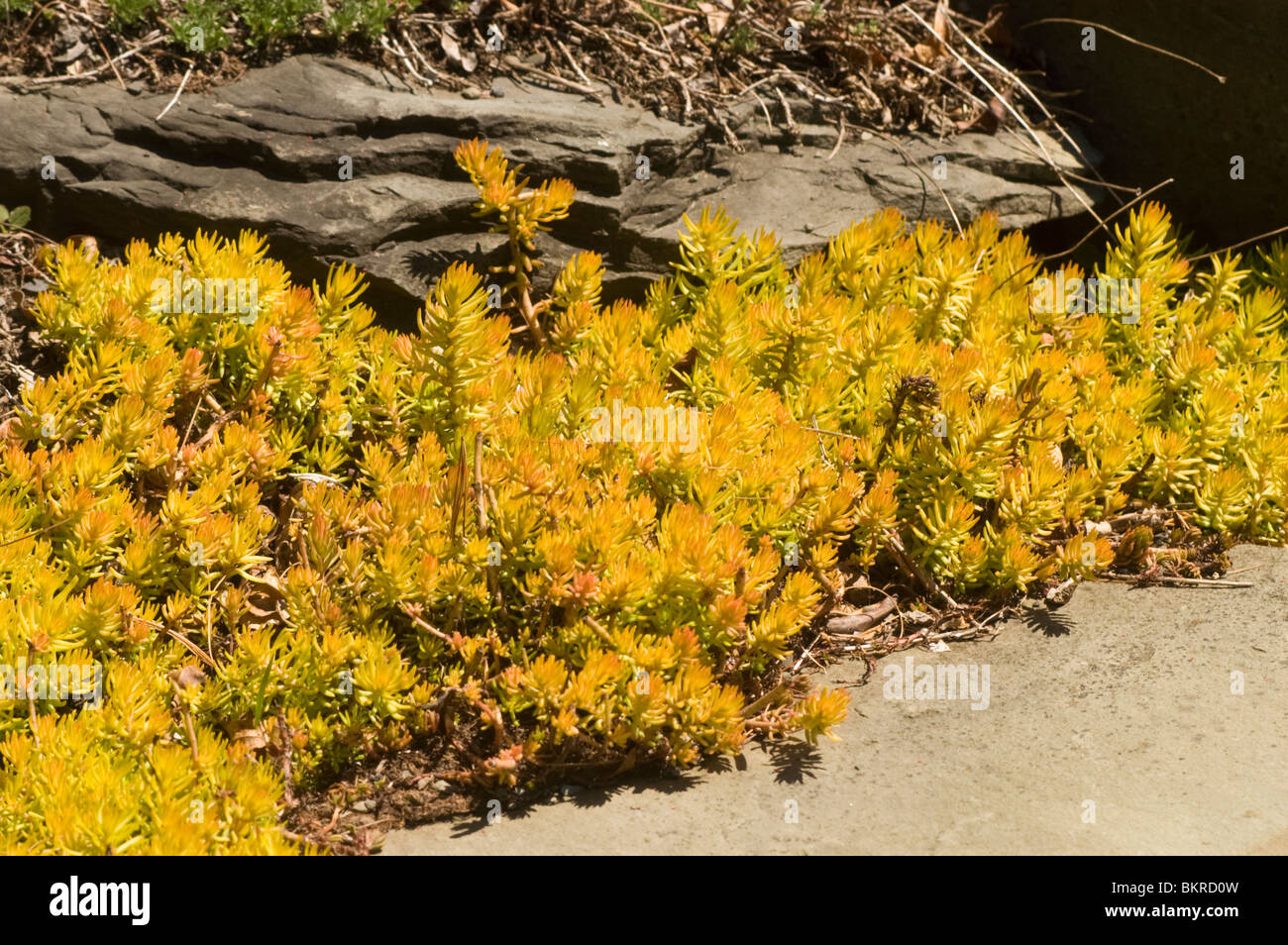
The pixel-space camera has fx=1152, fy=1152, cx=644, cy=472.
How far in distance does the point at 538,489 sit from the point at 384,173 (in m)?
1.97

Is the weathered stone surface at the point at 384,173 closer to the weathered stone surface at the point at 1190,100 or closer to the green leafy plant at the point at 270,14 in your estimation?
the green leafy plant at the point at 270,14

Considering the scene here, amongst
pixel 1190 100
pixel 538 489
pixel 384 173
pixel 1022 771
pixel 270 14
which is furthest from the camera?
pixel 1190 100

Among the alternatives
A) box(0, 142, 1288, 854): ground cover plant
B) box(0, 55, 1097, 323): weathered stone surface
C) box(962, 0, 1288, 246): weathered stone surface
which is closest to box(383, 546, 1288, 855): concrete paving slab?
box(0, 142, 1288, 854): ground cover plant

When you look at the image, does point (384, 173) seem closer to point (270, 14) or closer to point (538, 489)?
point (270, 14)

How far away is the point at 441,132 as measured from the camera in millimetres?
4594

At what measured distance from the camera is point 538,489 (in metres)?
3.14

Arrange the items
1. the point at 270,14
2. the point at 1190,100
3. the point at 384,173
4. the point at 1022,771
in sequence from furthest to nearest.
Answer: the point at 1190,100 → the point at 270,14 → the point at 384,173 → the point at 1022,771

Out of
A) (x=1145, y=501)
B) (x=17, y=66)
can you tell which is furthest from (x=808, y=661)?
(x=17, y=66)

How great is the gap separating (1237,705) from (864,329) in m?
1.62

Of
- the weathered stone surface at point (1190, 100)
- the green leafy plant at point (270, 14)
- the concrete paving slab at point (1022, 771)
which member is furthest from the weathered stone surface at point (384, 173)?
the concrete paving slab at point (1022, 771)

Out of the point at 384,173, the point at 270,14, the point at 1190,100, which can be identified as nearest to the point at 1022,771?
the point at 384,173

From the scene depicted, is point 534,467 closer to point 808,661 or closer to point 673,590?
point 673,590

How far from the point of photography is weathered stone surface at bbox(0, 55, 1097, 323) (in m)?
4.29

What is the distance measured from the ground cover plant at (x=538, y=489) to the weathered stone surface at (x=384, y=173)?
21 cm
